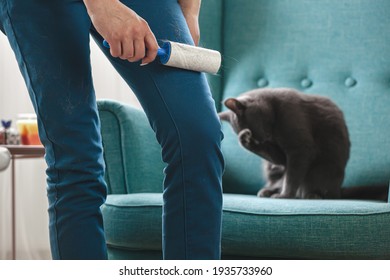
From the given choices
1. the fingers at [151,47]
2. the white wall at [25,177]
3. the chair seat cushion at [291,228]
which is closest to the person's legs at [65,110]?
the fingers at [151,47]

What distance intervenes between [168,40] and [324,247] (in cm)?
68

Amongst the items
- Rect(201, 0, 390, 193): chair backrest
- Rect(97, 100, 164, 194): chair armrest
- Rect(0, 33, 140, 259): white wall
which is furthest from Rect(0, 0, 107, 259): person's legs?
Rect(0, 33, 140, 259): white wall

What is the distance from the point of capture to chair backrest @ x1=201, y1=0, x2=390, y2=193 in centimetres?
187

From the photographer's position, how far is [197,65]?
0.85 meters

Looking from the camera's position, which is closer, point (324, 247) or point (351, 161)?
point (324, 247)

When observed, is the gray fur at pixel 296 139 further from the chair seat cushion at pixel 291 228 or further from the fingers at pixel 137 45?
the fingers at pixel 137 45

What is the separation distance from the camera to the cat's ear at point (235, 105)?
1616 mm

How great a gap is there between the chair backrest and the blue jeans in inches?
43.8

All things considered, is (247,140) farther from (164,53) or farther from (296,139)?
(164,53)

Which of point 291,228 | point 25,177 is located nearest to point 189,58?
point 291,228

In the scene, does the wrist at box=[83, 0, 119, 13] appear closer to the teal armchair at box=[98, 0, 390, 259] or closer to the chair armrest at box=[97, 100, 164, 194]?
the teal armchair at box=[98, 0, 390, 259]
